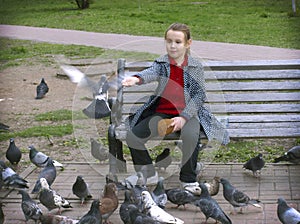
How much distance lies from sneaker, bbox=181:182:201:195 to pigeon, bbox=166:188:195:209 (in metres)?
0.16

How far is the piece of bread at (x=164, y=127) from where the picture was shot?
18.8 ft

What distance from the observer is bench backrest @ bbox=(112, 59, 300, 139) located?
21.3ft

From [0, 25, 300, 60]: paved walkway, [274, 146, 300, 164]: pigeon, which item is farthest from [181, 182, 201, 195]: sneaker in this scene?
[0, 25, 300, 60]: paved walkway

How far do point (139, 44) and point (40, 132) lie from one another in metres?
6.52

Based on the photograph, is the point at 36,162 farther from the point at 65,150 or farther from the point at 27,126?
the point at 27,126

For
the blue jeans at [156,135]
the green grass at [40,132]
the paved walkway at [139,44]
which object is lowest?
the blue jeans at [156,135]

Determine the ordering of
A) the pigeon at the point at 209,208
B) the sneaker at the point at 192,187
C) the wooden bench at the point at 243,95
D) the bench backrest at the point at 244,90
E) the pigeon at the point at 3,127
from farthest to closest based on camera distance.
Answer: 1. the pigeon at the point at 3,127
2. the bench backrest at the point at 244,90
3. the wooden bench at the point at 243,95
4. the sneaker at the point at 192,187
5. the pigeon at the point at 209,208

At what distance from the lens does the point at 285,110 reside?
6.48m

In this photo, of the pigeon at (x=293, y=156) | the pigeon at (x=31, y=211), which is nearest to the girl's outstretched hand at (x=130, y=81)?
the pigeon at (x=31, y=211)

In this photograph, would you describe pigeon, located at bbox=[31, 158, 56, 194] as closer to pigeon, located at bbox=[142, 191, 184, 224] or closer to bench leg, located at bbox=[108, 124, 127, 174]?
bench leg, located at bbox=[108, 124, 127, 174]

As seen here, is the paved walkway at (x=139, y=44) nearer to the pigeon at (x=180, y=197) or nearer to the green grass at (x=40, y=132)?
the green grass at (x=40, y=132)

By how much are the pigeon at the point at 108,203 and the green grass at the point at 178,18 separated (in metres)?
8.35

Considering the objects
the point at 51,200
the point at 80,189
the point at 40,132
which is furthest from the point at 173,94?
the point at 40,132

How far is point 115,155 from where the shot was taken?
6125mm
